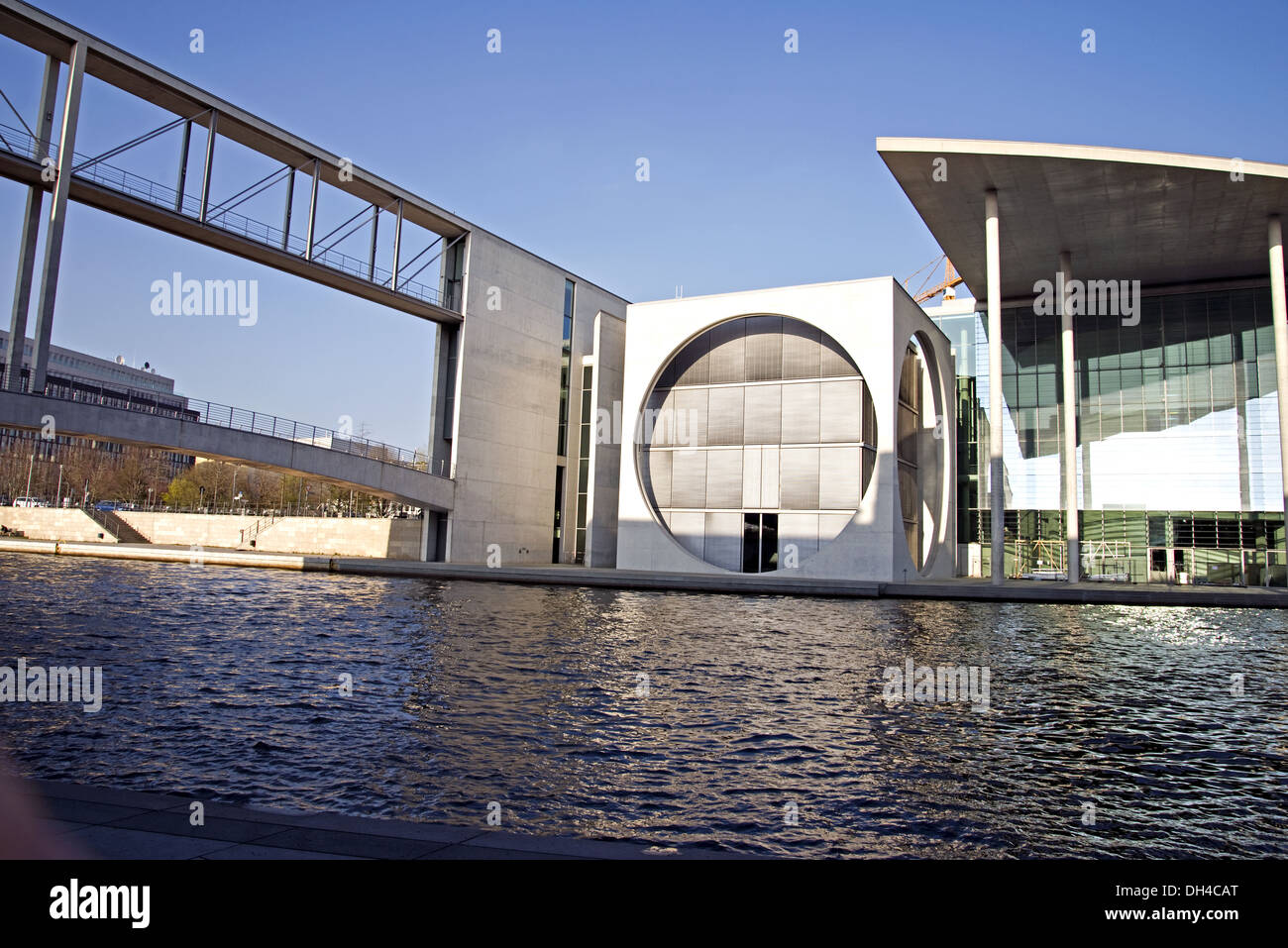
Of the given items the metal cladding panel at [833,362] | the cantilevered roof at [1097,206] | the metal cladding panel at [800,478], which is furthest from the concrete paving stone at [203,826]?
the metal cladding panel at [833,362]

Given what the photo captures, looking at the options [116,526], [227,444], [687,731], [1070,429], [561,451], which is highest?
[1070,429]

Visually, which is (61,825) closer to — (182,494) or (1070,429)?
(1070,429)

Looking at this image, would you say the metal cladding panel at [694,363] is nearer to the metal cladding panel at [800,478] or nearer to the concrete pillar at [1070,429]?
the metal cladding panel at [800,478]

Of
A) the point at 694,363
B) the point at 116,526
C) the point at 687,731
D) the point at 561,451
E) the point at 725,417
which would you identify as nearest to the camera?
the point at 687,731

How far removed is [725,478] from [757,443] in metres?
1.79

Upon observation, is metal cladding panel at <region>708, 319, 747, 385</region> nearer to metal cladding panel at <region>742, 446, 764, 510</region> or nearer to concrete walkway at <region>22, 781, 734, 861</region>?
metal cladding panel at <region>742, 446, 764, 510</region>

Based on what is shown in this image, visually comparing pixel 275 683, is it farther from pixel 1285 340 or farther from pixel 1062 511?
pixel 1062 511

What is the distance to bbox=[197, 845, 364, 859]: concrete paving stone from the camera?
374 centimetres

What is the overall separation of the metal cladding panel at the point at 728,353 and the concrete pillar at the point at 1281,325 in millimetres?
18037

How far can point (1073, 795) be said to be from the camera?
631 centimetres

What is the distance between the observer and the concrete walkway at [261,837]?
151 inches

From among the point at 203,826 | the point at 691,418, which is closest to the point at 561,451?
the point at 691,418

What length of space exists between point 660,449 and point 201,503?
54.1 meters

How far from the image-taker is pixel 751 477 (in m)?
33.8
